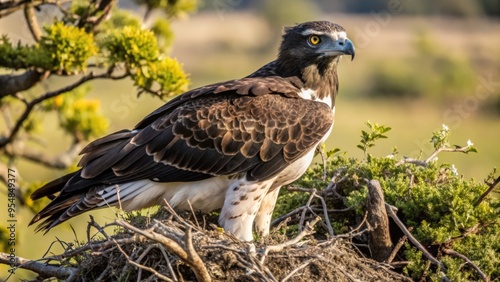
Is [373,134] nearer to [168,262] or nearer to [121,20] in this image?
[168,262]

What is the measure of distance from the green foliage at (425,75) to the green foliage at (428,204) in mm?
32395

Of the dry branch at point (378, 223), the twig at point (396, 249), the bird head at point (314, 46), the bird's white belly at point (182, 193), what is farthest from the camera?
the bird head at point (314, 46)

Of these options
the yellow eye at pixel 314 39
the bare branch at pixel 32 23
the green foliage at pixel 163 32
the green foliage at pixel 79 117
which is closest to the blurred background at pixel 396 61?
the green foliage at pixel 79 117

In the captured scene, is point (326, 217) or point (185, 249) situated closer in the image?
point (185, 249)

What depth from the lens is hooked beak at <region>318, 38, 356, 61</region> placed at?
23.8ft

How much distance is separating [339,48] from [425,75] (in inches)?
1395

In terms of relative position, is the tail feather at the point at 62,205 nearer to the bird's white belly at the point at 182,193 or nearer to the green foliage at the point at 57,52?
the bird's white belly at the point at 182,193

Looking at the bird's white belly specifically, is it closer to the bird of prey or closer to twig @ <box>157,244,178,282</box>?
the bird of prey

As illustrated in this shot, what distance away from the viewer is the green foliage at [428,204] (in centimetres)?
651

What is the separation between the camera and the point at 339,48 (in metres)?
7.34

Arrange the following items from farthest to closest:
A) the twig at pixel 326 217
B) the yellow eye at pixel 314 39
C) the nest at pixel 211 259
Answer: the yellow eye at pixel 314 39 → the twig at pixel 326 217 → the nest at pixel 211 259

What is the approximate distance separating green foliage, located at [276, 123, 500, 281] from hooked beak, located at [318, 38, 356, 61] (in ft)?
2.31

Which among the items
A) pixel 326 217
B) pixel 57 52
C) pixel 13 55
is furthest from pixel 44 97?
pixel 326 217

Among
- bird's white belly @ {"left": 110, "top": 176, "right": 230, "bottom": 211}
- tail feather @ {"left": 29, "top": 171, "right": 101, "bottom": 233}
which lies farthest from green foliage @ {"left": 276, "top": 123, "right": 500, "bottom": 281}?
tail feather @ {"left": 29, "top": 171, "right": 101, "bottom": 233}
